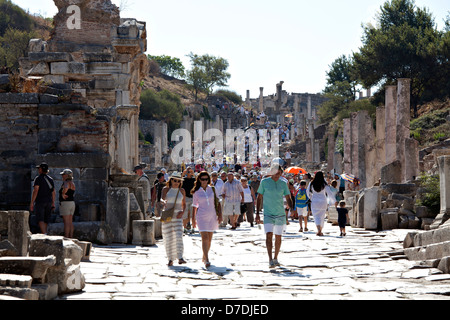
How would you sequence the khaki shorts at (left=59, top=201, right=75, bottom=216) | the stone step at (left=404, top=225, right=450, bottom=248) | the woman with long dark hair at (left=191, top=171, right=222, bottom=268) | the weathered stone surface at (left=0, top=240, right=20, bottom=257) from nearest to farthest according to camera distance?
1. the weathered stone surface at (left=0, top=240, right=20, bottom=257)
2. the stone step at (left=404, top=225, right=450, bottom=248)
3. the woman with long dark hair at (left=191, top=171, right=222, bottom=268)
4. the khaki shorts at (left=59, top=201, right=75, bottom=216)

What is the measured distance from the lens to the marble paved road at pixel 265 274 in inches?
281

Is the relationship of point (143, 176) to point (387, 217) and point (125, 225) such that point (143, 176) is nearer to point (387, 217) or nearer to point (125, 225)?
point (125, 225)

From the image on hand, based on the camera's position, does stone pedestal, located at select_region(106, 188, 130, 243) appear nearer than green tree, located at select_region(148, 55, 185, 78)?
Yes

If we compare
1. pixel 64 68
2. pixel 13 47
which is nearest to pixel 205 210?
pixel 64 68

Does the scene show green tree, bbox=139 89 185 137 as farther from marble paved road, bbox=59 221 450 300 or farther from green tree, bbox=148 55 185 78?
marble paved road, bbox=59 221 450 300

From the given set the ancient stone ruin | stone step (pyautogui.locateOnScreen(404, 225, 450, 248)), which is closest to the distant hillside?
the ancient stone ruin

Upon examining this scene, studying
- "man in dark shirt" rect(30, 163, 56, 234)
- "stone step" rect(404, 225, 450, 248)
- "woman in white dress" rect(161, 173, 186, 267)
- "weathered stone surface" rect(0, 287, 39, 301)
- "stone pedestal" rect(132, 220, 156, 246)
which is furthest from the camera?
"stone pedestal" rect(132, 220, 156, 246)

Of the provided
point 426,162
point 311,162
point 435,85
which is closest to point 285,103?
point 311,162

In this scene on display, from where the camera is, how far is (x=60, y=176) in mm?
12766

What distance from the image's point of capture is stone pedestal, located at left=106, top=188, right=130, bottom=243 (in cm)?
1206

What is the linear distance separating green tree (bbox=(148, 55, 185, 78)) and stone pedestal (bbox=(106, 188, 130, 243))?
282 ft

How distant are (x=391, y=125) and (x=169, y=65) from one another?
7344cm

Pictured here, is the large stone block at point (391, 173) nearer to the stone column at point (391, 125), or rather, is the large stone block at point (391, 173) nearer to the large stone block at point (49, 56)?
the stone column at point (391, 125)

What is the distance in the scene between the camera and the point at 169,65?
97812mm
